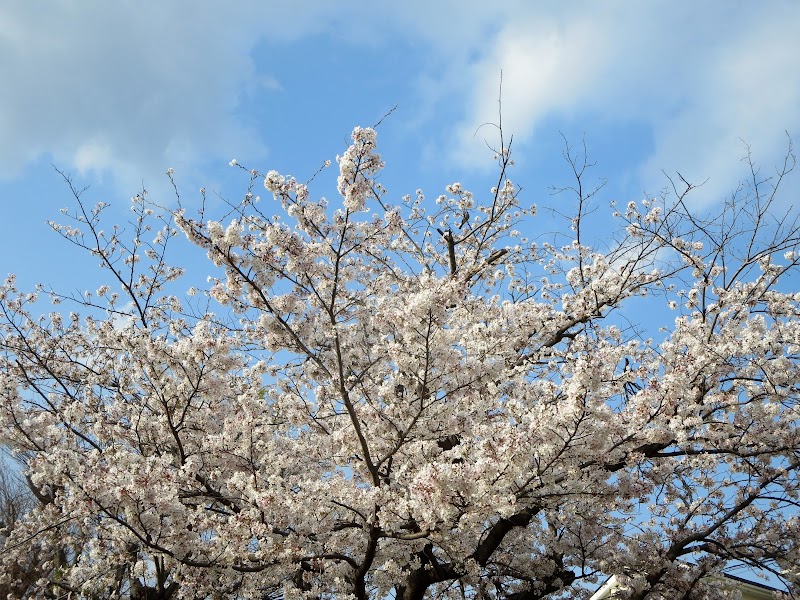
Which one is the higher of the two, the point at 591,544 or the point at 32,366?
the point at 32,366

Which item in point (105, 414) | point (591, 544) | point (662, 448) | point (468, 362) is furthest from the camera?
point (591, 544)

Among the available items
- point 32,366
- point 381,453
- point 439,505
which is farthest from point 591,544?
point 32,366

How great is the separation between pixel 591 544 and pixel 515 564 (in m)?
1.23

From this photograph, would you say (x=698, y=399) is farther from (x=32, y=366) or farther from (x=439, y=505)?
(x=32, y=366)

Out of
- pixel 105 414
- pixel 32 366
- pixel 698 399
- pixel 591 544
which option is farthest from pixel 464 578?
pixel 32 366

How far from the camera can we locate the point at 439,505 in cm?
603

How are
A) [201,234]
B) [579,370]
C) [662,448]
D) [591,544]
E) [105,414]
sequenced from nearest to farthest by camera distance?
[579,370]
[201,234]
[662,448]
[105,414]
[591,544]

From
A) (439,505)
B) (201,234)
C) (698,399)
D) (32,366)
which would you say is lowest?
(439,505)

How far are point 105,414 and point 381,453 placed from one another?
13.3 feet

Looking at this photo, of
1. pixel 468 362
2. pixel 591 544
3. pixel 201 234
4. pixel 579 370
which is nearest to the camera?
pixel 579 370

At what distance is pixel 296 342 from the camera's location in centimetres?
746

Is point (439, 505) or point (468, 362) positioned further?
point (468, 362)

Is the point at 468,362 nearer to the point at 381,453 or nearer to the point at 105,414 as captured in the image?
the point at 381,453

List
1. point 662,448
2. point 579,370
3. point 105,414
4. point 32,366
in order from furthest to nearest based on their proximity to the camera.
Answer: point 32,366 < point 105,414 < point 662,448 < point 579,370
